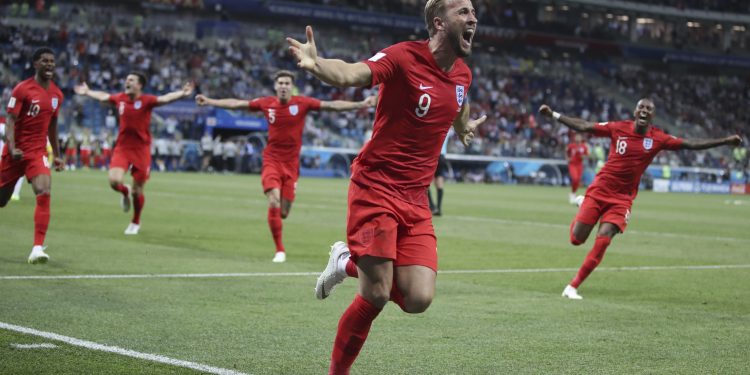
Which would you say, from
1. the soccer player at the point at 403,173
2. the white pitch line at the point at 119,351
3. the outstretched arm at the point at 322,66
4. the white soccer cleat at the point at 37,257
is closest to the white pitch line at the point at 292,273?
the white soccer cleat at the point at 37,257

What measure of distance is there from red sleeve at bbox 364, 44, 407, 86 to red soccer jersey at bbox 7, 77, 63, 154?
24.7ft

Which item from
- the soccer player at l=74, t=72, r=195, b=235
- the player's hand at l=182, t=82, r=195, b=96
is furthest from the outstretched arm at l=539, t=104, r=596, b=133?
the soccer player at l=74, t=72, r=195, b=235

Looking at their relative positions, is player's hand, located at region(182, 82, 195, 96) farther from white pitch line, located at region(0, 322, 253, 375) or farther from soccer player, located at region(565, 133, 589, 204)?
soccer player, located at region(565, 133, 589, 204)

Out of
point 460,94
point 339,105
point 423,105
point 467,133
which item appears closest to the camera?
point 423,105

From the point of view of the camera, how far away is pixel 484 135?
58875 millimetres

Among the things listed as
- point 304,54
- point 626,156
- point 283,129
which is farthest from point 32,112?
point 304,54

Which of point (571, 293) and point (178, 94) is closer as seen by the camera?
point (571, 293)

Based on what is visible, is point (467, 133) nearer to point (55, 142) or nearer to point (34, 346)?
point (34, 346)

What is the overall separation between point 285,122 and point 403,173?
330 inches

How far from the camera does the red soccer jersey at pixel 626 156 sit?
11.9 metres

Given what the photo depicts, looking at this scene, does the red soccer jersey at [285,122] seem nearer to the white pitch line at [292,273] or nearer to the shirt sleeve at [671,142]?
the white pitch line at [292,273]

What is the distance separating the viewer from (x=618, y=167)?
12039 mm

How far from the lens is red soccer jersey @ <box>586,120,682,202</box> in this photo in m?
11.9

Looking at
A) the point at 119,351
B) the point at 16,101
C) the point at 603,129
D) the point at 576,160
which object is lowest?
the point at 576,160
